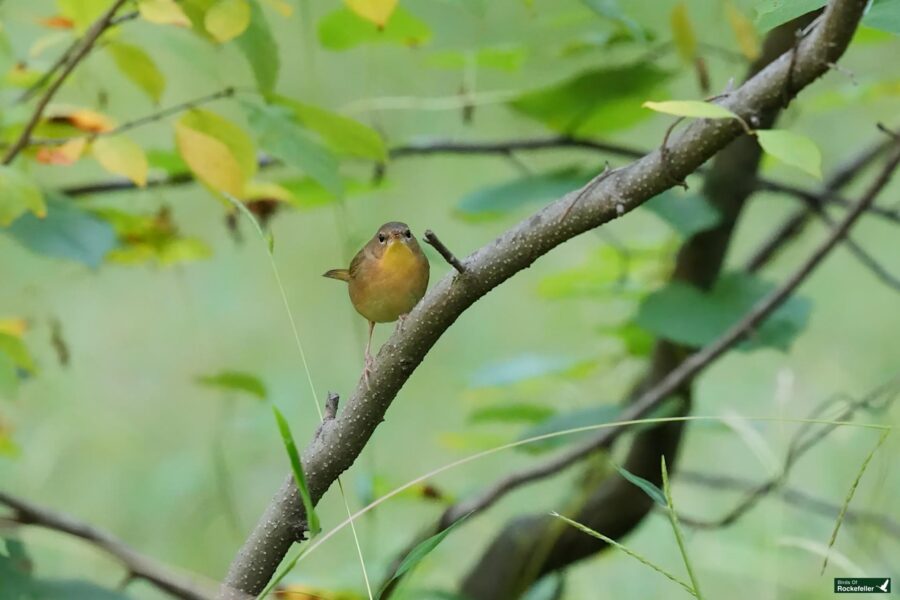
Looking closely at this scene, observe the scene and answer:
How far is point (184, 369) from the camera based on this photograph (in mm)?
3014

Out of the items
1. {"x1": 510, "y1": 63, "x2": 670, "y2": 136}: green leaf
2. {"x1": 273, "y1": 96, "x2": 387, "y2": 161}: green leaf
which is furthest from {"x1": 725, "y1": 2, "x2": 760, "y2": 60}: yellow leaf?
{"x1": 273, "y1": 96, "x2": 387, "y2": 161}: green leaf

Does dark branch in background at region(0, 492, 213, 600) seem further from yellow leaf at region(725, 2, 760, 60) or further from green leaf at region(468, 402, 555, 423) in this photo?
yellow leaf at region(725, 2, 760, 60)

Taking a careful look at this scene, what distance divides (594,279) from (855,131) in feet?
6.75

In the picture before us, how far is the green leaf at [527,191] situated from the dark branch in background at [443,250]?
641 mm

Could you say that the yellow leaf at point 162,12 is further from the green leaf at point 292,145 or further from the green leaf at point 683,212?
the green leaf at point 683,212

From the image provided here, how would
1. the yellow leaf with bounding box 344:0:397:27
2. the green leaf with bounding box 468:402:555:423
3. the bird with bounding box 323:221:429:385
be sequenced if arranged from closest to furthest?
the bird with bounding box 323:221:429:385, the yellow leaf with bounding box 344:0:397:27, the green leaf with bounding box 468:402:555:423

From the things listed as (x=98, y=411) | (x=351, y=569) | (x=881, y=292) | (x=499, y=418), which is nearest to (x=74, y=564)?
(x=98, y=411)

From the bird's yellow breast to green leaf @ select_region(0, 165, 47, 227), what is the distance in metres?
0.31

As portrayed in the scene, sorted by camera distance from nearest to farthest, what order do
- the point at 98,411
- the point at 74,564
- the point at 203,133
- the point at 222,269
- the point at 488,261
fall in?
the point at 488,261
the point at 203,133
the point at 74,564
the point at 98,411
the point at 222,269

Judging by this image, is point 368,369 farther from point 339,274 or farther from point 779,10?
point 779,10

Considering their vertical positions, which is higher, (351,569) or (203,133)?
(203,133)

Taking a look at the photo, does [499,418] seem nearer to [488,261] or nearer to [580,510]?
[580,510]

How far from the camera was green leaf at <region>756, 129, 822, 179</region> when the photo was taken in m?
0.54

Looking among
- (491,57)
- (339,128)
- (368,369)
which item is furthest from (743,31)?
(368,369)
